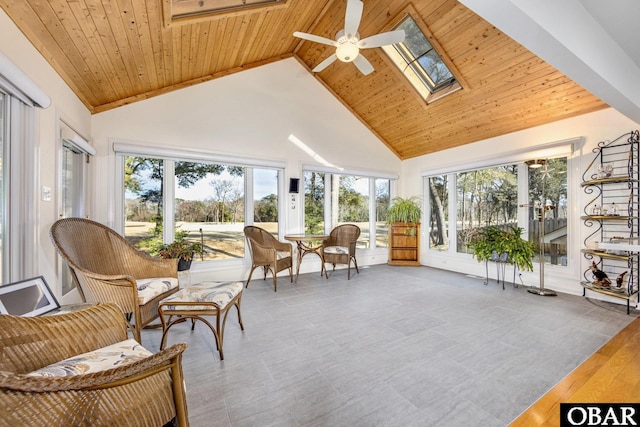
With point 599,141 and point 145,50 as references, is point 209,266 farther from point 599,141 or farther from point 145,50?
point 599,141

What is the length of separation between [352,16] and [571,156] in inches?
141

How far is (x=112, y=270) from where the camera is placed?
95.8 inches

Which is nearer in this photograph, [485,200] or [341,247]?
[341,247]

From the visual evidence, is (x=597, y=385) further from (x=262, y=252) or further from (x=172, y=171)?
(x=172, y=171)

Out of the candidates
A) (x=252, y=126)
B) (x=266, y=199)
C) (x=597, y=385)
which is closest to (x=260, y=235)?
(x=266, y=199)

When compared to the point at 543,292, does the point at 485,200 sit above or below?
above

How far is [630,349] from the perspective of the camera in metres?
2.18

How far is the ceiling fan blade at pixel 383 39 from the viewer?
2729 mm

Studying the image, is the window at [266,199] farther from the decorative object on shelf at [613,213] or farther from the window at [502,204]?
the decorative object on shelf at [613,213]

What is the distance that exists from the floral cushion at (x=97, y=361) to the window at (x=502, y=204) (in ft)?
16.0

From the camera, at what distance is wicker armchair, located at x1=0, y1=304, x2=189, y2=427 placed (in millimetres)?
742

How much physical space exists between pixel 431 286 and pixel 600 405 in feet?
8.39

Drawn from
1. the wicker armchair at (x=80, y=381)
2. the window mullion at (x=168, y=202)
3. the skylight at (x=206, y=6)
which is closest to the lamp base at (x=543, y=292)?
the wicker armchair at (x=80, y=381)

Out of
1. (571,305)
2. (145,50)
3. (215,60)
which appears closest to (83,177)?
(145,50)
